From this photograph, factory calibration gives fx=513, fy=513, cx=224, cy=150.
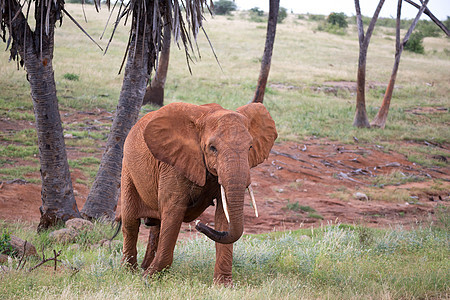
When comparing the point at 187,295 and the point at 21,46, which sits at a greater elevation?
the point at 21,46

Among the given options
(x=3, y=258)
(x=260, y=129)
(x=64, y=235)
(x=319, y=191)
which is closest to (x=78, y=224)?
(x=64, y=235)

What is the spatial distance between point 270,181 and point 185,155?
8.47 meters

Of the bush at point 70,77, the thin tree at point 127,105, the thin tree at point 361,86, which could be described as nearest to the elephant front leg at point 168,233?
the thin tree at point 127,105

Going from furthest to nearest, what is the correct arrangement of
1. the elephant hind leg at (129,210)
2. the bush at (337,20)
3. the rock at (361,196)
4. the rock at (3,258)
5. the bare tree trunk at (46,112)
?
the bush at (337,20) < the rock at (361,196) < the bare tree trunk at (46,112) < the elephant hind leg at (129,210) < the rock at (3,258)

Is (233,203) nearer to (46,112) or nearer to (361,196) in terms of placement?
(46,112)

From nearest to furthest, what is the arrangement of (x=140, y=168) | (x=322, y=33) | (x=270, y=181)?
(x=140, y=168), (x=270, y=181), (x=322, y=33)

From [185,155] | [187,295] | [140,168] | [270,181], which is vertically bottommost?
[270,181]

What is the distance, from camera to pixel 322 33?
179 ft

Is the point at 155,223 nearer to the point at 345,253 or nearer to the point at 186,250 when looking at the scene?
the point at 186,250

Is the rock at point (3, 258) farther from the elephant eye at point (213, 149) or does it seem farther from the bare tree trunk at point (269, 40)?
the bare tree trunk at point (269, 40)

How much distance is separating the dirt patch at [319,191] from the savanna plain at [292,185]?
0.14ft

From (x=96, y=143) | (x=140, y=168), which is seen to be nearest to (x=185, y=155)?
(x=140, y=168)

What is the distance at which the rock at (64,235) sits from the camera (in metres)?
7.44

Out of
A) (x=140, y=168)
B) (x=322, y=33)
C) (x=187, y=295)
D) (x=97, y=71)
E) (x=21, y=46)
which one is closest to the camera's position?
(x=187, y=295)
